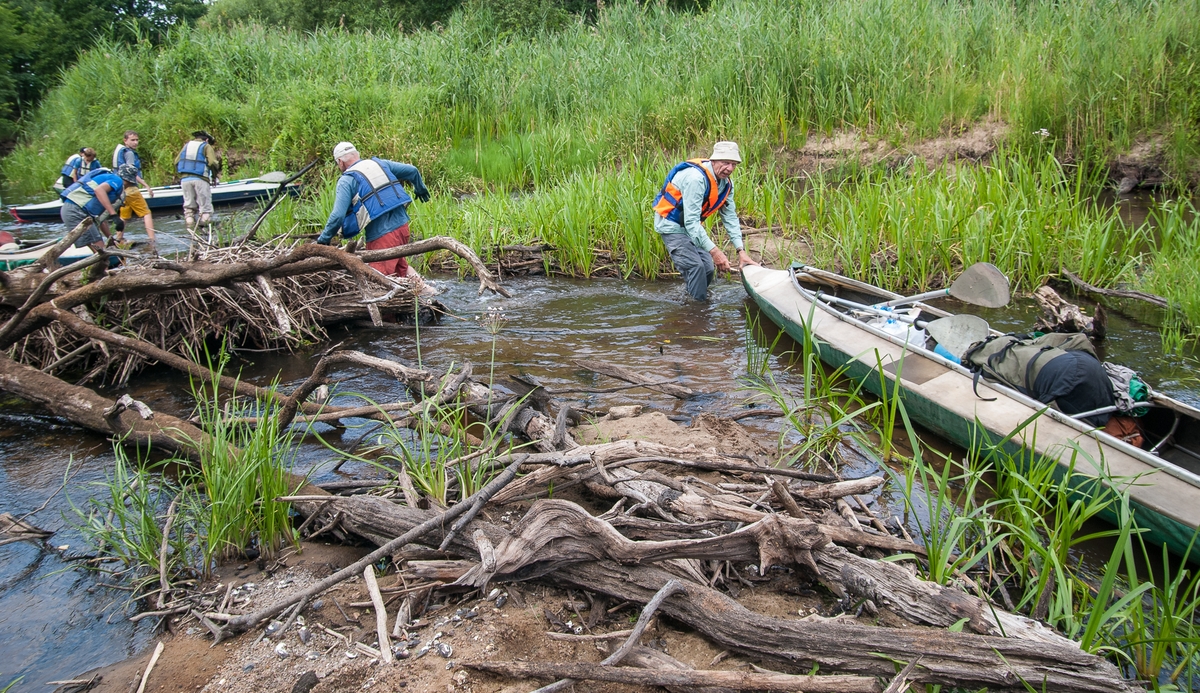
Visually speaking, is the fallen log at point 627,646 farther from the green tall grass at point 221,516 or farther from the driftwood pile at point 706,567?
the green tall grass at point 221,516

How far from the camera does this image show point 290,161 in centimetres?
1391

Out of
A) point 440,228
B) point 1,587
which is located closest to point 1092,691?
point 1,587

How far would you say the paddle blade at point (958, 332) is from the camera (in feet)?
15.5

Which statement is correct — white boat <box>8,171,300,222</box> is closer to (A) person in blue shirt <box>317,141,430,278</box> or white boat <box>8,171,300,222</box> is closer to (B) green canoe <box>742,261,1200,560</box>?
(A) person in blue shirt <box>317,141,430,278</box>

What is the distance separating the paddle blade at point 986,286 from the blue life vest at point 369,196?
480 centimetres

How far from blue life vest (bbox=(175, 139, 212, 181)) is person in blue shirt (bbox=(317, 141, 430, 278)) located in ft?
18.8

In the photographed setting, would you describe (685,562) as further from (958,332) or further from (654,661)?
(958,332)

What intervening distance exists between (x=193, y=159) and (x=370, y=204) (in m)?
6.25

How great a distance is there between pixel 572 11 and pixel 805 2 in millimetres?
12734

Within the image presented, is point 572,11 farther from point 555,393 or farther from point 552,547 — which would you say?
point 552,547

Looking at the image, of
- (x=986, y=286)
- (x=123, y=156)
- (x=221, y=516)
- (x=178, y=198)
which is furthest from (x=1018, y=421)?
(x=178, y=198)

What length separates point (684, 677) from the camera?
2.23 metres

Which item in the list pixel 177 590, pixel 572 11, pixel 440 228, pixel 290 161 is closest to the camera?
pixel 177 590

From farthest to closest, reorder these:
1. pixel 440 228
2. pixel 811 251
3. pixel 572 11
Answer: pixel 572 11, pixel 440 228, pixel 811 251
